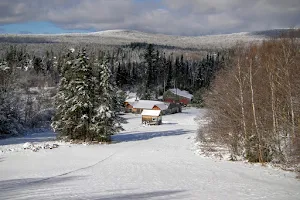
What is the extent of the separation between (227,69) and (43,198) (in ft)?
73.0

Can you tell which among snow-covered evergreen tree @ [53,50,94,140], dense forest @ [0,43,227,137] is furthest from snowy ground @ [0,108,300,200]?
dense forest @ [0,43,227,137]

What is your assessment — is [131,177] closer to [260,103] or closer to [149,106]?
[260,103]

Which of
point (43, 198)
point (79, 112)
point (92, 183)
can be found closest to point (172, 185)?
point (92, 183)

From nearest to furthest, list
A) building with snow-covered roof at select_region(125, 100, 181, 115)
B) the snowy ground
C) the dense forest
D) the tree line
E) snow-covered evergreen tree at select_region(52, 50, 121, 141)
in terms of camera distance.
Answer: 1. the snowy ground
2. the tree line
3. snow-covered evergreen tree at select_region(52, 50, 121, 141)
4. the dense forest
5. building with snow-covered roof at select_region(125, 100, 181, 115)

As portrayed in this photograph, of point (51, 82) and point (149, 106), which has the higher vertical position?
point (51, 82)

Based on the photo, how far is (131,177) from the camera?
18.6 m

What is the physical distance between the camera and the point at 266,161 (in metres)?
24.9

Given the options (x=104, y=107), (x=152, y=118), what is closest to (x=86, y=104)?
(x=104, y=107)

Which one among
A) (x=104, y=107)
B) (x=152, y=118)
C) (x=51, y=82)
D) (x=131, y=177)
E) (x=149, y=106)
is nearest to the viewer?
(x=131, y=177)

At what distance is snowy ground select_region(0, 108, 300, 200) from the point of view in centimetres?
1444

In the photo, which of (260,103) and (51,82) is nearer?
(260,103)

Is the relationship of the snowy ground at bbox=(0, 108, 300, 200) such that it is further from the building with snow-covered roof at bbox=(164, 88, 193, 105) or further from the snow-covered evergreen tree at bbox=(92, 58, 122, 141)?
the building with snow-covered roof at bbox=(164, 88, 193, 105)

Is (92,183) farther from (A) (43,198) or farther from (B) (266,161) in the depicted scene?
(B) (266,161)

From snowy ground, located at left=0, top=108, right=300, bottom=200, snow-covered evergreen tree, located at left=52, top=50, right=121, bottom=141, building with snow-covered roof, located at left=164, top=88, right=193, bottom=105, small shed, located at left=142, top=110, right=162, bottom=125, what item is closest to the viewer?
snowy ground, located at left=0, top=108, right=300, bottom=200
